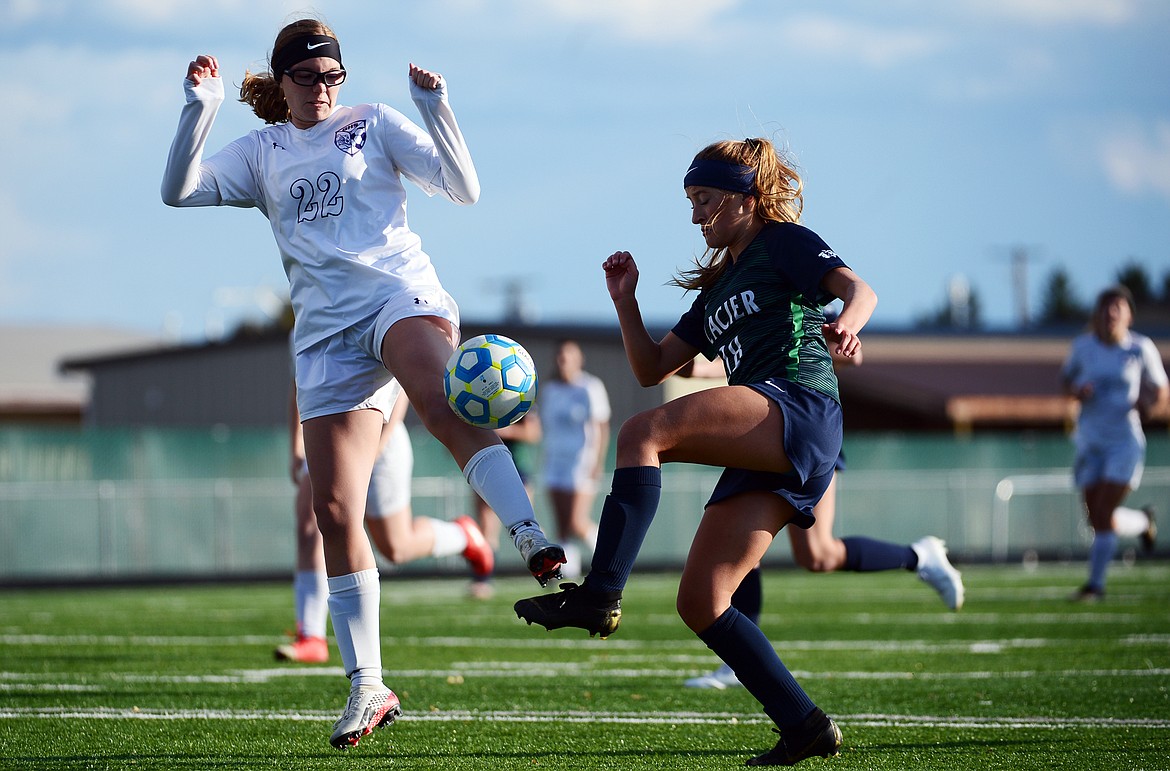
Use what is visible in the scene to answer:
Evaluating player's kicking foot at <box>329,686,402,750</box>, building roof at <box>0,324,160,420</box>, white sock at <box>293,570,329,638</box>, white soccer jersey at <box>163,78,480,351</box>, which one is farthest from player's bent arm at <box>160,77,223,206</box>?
building roof at <box>0,324,160,420</box>

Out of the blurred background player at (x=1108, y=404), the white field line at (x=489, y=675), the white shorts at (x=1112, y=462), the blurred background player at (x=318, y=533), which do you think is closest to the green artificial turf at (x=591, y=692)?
the white field line at (x=489, y=675)

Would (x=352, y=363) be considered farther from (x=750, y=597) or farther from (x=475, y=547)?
(x=475, y=547)

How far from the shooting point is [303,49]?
17.1 ft

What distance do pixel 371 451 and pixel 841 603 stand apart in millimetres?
8296

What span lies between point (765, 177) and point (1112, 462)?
8012 millimetres

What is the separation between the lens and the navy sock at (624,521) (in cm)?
462

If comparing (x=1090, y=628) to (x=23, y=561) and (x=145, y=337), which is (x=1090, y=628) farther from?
(x=145, y=337)

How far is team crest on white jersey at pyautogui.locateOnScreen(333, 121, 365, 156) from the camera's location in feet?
17.0

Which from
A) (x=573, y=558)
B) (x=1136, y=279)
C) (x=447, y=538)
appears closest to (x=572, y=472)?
(x=573, y=558)

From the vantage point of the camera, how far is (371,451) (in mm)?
5180

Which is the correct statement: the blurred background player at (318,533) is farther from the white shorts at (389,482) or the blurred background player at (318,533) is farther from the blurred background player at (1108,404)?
the blurred background player at (1108,404)

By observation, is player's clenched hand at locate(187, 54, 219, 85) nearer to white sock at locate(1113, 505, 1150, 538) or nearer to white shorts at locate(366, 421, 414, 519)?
white shorts at locate(366, 421, 414, 519)

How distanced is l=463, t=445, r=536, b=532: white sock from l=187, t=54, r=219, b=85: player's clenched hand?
1629 millimetres

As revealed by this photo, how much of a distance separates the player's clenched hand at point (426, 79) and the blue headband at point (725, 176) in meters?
0.92
